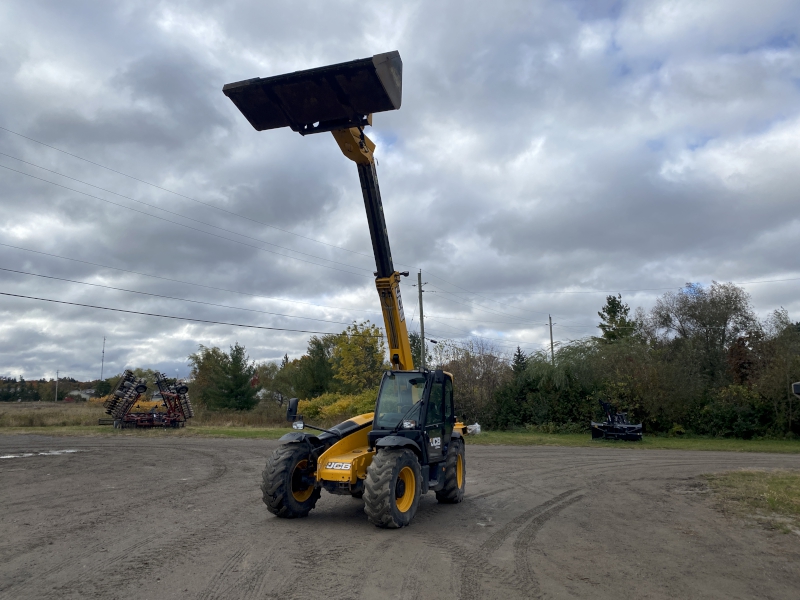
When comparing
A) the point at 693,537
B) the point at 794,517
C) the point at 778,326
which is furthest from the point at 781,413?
the point at 693,537

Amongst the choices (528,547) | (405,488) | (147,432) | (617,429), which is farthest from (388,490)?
(147,432)

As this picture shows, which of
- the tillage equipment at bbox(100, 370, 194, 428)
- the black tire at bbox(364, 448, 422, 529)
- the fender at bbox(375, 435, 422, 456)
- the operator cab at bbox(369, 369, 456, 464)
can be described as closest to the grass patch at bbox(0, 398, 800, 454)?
the tillage equipment at bbox(100, 370, 194, 428)

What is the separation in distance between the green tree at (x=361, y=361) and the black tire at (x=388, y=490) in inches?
1472

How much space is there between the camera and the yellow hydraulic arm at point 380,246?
9.91 metres

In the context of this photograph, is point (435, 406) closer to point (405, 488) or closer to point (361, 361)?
point (405, 488)

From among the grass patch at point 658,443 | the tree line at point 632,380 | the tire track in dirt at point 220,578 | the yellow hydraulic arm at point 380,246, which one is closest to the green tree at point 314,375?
the tree line at point 632,380

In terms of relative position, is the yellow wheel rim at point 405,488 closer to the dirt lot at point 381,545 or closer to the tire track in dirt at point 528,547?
the dirt lot at point 381,545

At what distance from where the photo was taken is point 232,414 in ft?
135

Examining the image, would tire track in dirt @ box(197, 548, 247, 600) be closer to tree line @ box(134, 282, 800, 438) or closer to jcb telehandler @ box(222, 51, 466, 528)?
jcb telehandler @ box(222, 51, 466, 528)

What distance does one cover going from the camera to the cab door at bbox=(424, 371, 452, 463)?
31.9ft

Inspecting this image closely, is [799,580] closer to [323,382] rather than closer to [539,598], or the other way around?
[539,598]

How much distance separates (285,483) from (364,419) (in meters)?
1.97

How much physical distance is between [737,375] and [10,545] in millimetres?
38972

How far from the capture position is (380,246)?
10727 millimetres
